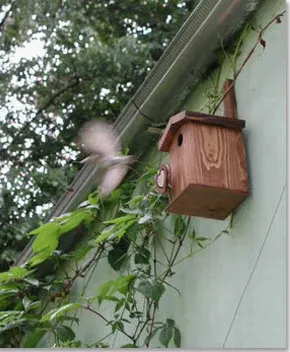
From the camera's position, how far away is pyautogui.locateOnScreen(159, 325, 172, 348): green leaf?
2.57 meters

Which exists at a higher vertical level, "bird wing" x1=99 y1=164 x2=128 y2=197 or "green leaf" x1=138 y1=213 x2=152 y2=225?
"bird wing" x1=99 y1=164 x2=128 y2=197

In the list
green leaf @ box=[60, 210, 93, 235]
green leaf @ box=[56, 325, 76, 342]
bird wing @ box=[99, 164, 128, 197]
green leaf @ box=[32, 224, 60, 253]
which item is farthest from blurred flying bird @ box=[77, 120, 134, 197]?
green leaf @ box=[56, 325, 76, 342]

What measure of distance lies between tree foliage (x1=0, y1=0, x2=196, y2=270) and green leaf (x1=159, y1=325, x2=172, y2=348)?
4.52 m

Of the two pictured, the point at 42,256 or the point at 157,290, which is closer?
the point at 157,290

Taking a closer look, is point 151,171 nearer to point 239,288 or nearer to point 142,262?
point 142,262

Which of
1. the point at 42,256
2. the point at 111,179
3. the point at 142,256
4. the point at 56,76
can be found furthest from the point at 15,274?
the point at 56,76

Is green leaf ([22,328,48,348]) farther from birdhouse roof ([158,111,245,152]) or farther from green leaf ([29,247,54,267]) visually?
birdhouse roof ([158,111,245,152])

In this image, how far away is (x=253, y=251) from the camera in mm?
2270

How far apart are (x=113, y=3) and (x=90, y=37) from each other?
0.74 metres

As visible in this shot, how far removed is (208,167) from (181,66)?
1.83 feet

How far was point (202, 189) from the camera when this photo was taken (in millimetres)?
2293

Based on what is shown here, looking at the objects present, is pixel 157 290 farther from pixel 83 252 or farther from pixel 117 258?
pixel 83 252

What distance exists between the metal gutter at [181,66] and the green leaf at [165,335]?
0.77m

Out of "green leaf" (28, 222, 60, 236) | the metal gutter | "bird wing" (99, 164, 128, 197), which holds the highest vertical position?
the metal gutter
